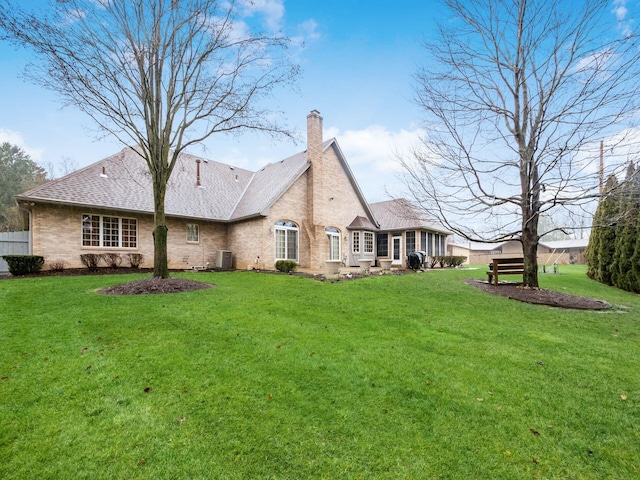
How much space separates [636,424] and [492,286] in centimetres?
838

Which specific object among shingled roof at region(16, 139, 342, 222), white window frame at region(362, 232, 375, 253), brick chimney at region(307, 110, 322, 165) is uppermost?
brick chimney at region(307, 110, 322, 165)

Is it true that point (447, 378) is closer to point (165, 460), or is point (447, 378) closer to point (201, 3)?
point (165, 460)

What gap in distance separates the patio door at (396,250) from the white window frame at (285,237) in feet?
27.5

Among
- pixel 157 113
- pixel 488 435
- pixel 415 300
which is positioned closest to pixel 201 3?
pixel 157 113

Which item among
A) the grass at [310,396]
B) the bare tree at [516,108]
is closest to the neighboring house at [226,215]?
the bare tree at [516,108]

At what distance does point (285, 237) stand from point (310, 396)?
545 inches

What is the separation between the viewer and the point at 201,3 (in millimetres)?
9898

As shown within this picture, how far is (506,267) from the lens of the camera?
11.2m

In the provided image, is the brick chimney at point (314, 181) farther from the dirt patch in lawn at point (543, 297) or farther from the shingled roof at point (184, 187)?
the dirt patch in lawn at point (543, 297)

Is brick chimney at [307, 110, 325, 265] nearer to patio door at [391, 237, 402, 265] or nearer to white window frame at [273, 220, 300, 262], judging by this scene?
white window frame at [273, 220, 300, 262]

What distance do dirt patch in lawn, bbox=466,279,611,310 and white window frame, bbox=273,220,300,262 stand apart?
383 inches

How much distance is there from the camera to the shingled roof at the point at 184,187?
1371cm

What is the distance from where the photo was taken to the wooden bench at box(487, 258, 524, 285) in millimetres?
11045

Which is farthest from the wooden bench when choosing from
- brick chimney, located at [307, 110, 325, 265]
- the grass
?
brick chimney, located at [307, 110, 325, 265]
